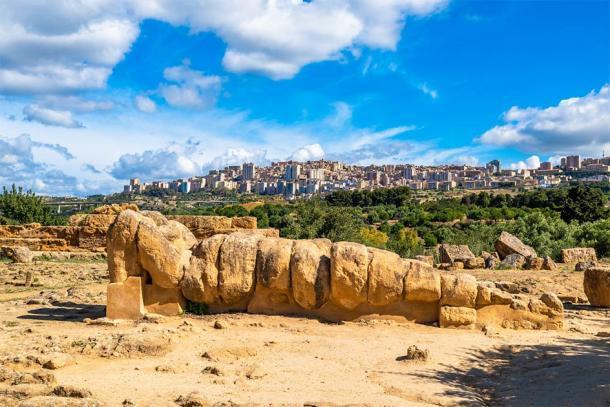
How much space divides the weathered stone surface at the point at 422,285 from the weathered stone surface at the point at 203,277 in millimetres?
4134

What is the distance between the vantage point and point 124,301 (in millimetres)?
11672

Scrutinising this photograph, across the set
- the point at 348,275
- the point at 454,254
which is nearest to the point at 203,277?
the point at 348,275

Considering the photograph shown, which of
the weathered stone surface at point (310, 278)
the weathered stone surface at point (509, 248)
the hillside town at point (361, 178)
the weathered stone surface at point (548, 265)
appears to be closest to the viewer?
the weathered stone surface at point (310, 278)

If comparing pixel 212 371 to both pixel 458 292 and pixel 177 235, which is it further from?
pixel 458 292

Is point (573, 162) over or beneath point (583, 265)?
over

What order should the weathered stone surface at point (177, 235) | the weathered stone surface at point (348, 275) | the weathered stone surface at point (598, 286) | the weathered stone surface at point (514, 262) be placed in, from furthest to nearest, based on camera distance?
1. the weathered stone surface at point (514, 262)
2. the weathered stone surface at point (598, 286)
3. the weathered stone surface at point (177, 235)
4. the weathered stone surface at point (348, 275)

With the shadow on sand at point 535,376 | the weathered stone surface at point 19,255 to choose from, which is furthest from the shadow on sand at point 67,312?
the weathered stone surface at point 19,255

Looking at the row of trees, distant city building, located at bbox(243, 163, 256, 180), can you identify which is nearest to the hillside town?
distant city building, located at bbox(243, 163, 256, 180)

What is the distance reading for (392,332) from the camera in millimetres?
10984

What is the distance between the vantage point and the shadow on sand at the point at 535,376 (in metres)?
7.35

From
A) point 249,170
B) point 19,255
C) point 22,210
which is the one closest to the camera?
point 19,255

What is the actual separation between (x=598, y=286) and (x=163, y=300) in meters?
11.2

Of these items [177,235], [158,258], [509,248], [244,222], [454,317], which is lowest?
[454,317]

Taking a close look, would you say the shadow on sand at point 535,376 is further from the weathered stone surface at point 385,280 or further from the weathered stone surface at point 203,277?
the weathered stone surface at point 203,277
